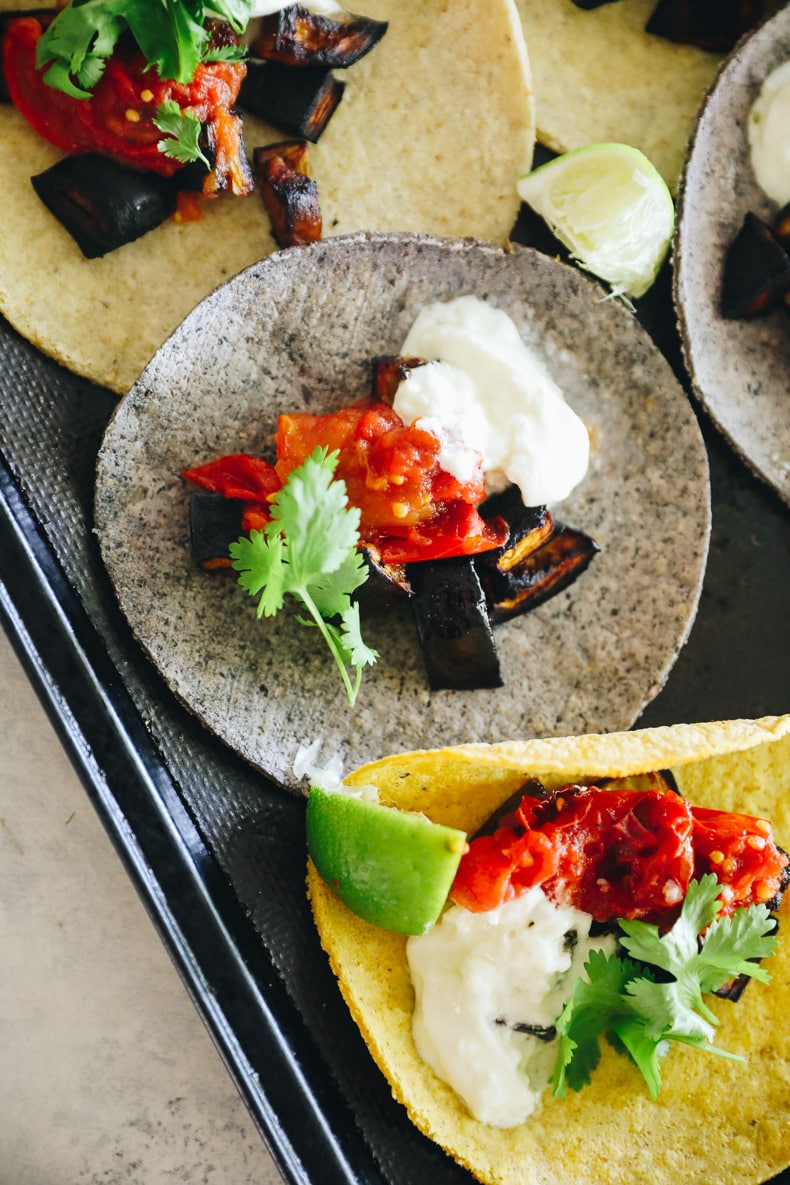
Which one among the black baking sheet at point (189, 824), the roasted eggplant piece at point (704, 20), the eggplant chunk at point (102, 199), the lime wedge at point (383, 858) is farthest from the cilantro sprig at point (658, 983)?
the roasted eggplant piece at point (704, 20)

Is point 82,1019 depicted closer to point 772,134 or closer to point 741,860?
point 741,860

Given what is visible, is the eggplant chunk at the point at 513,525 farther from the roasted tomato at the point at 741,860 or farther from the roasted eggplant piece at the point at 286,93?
the roasted eggplant piece at the point at 286,93

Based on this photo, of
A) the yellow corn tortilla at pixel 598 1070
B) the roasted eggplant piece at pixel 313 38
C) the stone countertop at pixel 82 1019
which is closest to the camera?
the yellow corn tortilla at pixel 598 1070

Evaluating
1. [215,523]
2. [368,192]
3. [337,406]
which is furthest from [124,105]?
[215,523]

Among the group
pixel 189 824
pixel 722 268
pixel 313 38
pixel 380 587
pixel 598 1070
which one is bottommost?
pixel 598 1070

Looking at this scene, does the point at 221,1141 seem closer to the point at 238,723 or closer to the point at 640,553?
the point at 238,723

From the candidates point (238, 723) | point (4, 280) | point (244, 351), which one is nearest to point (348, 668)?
point (238, 723)

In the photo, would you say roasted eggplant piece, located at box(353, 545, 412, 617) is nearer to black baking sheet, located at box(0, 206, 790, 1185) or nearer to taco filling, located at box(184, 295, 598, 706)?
taco filling, located at box(184, 295, 598, 706)
